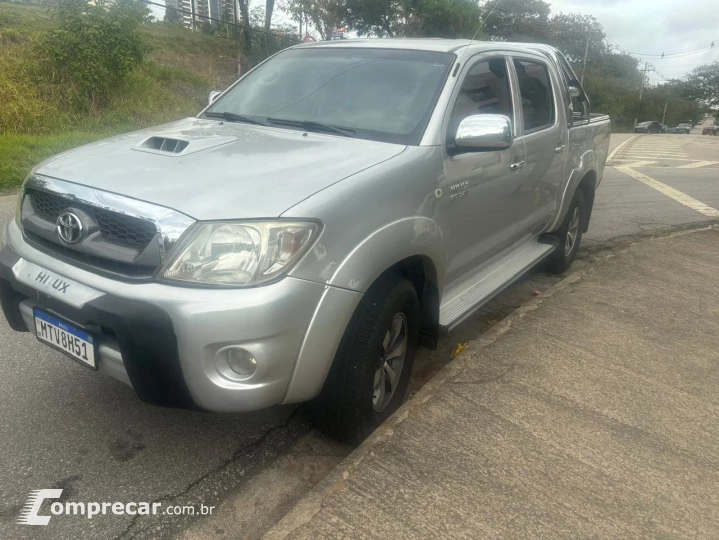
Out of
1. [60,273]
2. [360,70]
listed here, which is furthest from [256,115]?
[60,273]

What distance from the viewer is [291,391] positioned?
2334 millimetres

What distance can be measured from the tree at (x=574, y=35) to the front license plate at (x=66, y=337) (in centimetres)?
6505

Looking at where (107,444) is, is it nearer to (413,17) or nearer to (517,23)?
(413,17)

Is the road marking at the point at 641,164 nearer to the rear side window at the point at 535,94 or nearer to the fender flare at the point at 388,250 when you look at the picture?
the rear side window at the point at 535,94

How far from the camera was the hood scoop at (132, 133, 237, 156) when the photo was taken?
9.20 feet

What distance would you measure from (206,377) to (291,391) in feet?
1.04

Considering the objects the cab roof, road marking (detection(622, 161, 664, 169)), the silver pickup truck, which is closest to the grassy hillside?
the cab roof

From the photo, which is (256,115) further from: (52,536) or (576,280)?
(576,280)

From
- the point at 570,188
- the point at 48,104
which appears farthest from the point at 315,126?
the point at 48,104

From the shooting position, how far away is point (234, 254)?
7.29ft

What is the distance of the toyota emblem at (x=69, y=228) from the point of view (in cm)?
243

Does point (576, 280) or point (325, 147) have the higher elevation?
point (325, 147)

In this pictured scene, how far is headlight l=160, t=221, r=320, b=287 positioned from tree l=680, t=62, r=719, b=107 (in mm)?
105829

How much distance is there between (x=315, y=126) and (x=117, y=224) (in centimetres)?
124
